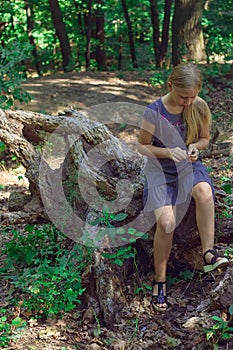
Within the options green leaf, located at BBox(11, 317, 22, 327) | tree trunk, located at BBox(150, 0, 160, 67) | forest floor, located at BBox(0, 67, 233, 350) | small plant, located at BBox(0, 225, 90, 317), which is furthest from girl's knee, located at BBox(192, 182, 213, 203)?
tree trunk, located at BBox(150, 0, 160, 67)

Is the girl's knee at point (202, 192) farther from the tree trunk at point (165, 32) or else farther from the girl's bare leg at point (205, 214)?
the tree trunk at point (165, 32)

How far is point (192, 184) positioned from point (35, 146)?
71.8 inches

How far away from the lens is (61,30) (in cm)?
1174

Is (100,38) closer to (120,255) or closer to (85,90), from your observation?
(85,90)

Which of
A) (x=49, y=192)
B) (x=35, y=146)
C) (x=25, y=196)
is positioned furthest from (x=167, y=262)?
(x=35, y=146)

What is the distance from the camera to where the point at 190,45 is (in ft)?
31.8

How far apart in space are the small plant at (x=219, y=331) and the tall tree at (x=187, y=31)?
7.88m

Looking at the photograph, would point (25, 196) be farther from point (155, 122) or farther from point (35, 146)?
point (155, 122)

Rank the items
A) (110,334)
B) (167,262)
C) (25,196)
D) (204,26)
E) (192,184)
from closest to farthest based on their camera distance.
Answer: (110,334) < (192,184) < (167,262) < (25,196) < (204,26)

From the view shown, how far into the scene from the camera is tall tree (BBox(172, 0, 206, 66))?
9.50m

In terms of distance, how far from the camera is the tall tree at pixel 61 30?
11172mm

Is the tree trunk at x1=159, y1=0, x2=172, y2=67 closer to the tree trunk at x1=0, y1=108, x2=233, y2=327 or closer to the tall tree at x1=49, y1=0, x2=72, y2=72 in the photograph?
the tall tree at x1=49, y1=0, x2=72, y2=72

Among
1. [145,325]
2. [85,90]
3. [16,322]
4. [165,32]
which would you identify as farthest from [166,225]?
[165,32]

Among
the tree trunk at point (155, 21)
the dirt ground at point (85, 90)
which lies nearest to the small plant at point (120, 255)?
the dirt ground at point (85, 90)
